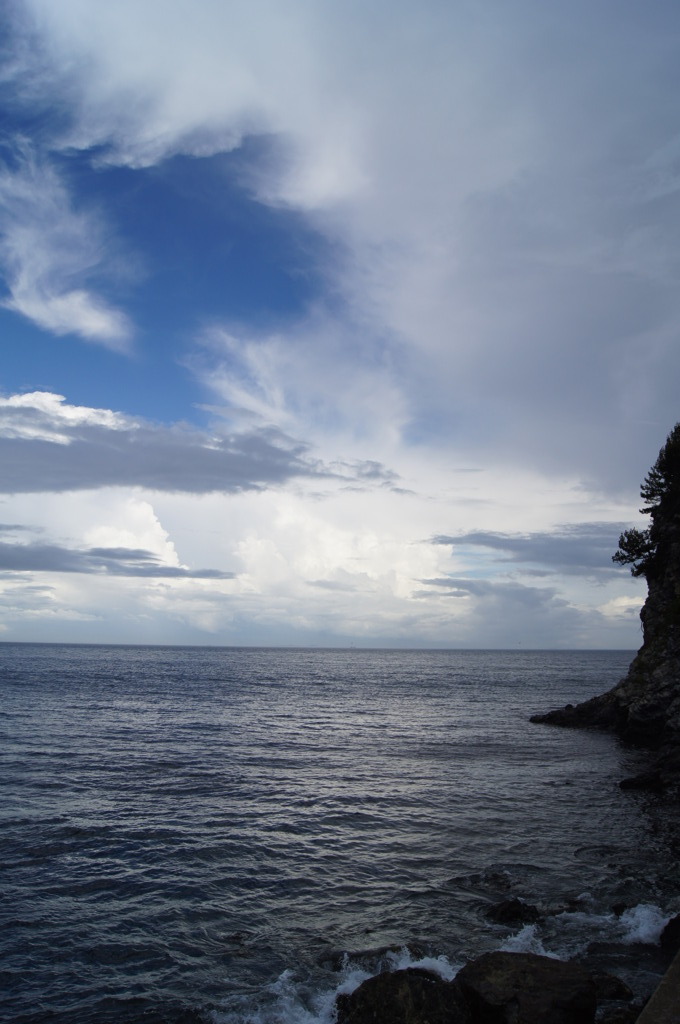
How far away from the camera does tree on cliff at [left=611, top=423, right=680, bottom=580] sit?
175ft

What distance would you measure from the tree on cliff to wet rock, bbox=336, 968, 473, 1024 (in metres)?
48.1

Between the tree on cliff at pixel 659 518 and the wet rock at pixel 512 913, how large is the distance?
1656 inches

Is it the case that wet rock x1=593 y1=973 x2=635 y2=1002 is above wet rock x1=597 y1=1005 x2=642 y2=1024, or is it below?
below

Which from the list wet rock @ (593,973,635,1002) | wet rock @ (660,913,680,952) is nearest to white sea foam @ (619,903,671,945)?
wet rock @ (660,913,680,952)

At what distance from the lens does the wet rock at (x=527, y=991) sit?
38.0 feet

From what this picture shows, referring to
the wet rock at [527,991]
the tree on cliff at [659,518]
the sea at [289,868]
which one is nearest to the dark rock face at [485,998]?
the wet rock at [527,991]

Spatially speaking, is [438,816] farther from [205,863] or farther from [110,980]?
[110,980]

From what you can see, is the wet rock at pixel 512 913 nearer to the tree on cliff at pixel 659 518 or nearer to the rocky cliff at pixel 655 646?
the rocky cliff at pixel 655 646

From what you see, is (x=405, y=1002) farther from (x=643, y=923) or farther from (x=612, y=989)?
(x=643, y=923)

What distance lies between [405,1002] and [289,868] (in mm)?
10282

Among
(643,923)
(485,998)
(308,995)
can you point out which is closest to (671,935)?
(643,923)

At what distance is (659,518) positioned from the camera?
55688 mm

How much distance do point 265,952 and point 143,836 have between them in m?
9.83

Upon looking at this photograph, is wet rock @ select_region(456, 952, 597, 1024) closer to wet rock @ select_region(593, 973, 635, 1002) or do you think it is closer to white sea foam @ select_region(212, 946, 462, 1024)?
wet rock @ select_region(593, 973, 635, 1002)
